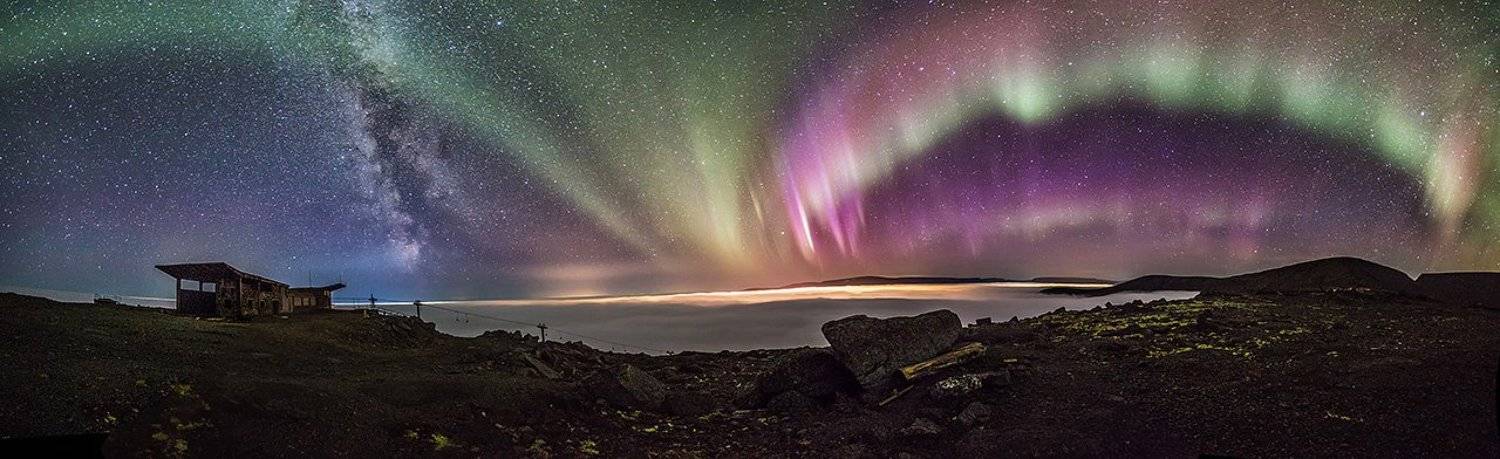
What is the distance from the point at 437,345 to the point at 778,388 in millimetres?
20398

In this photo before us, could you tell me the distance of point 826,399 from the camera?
16688mm

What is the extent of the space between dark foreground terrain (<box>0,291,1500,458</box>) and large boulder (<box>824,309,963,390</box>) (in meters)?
0.37

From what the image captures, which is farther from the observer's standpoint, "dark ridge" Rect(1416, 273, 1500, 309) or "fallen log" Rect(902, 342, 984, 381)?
"dark ridge" Rect(1416, 273, 1500, 309)

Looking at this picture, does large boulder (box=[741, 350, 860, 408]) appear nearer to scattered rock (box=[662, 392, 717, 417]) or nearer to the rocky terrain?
scattered rock (box=[662, 392, 717, 417])

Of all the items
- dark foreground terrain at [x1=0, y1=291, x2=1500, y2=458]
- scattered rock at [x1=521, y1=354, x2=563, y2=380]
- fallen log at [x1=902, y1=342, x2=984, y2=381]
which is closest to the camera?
dark foreground terrain at [x1=0, y1=291, x2=1500, y2=458]

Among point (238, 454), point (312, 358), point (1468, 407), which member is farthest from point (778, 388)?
point (312, 358)

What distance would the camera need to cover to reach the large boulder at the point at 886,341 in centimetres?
1669

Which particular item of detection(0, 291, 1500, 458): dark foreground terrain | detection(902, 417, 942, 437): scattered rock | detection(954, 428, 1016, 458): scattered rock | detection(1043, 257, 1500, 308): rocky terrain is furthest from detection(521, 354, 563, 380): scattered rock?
detection(1043, 257, 1500, 308): rocky terrain

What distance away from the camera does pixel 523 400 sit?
1541cm

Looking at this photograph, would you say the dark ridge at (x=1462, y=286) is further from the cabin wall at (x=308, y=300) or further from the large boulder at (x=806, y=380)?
the cabin wall at (x=308, y=300)

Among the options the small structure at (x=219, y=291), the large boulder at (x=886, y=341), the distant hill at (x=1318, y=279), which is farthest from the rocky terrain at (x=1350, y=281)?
the small structure at (x=219, y=291)

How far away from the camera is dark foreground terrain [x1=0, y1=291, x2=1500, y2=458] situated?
36.2 feet

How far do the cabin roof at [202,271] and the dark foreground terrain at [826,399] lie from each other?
31.7 ft

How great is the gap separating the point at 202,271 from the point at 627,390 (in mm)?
27539
